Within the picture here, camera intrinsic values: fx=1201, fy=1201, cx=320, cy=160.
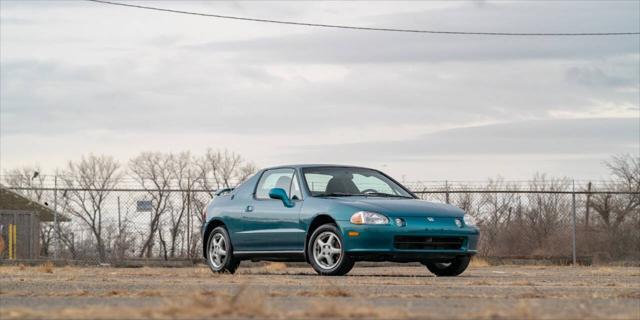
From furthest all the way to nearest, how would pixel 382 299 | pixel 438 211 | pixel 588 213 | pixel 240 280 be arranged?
pixel 588 213, pixel 438 211, pixel 240 280, pixel 382 299

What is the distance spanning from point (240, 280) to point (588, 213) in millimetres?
18925

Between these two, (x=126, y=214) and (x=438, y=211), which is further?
(x=126, y=214)

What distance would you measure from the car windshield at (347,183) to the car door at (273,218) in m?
0.23

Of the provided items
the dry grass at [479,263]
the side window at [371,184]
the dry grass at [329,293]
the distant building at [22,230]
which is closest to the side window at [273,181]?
the side window at [371,184]

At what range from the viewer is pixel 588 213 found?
30.3 m

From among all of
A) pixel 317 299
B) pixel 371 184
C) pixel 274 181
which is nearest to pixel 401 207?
pixel 371 184

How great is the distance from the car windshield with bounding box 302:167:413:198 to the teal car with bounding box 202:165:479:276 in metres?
0.01

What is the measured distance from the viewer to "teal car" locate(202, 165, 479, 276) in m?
14.4

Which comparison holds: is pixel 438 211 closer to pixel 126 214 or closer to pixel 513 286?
pixel 513 286

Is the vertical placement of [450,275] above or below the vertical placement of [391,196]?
below

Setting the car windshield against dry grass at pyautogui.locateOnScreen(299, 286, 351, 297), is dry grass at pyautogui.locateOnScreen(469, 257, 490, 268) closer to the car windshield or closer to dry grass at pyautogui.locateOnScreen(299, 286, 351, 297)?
the car windshield

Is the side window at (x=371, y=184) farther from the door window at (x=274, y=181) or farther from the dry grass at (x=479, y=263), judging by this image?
the dry grass at (x=479, y=263)

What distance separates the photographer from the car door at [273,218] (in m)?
15.3

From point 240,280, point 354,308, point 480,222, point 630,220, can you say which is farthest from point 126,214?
point 354,308
